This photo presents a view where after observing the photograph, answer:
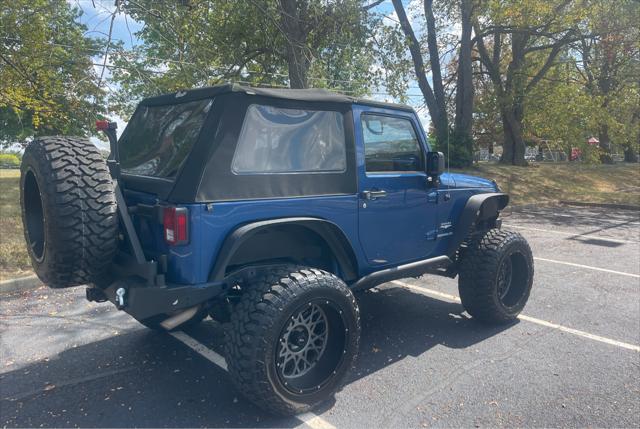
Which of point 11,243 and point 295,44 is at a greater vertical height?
point 295,44

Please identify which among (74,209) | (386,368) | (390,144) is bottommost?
(386,368)

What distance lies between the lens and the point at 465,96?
18.6 m

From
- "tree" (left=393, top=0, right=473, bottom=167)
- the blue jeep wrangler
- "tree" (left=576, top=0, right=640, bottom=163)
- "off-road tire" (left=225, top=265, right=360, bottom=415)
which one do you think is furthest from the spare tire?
"tree" (left=576, top=0, right=640, bottom=163)

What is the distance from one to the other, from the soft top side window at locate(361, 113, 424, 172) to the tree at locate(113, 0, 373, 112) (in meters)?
4.60

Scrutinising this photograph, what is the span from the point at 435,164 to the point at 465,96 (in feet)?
52.5

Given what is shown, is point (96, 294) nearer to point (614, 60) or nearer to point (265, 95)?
point (265, 95)

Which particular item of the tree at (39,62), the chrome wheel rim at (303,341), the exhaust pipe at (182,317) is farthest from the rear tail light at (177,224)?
the tree at (39,62)

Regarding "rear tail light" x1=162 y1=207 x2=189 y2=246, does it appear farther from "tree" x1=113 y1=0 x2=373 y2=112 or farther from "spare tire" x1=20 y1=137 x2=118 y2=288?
"tree" x1=113 y1=0 x2=373 y2=112

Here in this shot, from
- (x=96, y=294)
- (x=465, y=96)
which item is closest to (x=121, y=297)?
(x=96, y=294)

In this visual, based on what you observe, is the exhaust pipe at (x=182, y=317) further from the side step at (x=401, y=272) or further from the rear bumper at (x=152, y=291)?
the side step at (x=401, y=272)

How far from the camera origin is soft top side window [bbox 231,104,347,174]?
300cm

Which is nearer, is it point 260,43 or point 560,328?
point 560,328

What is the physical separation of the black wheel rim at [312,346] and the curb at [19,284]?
4156 millimetres

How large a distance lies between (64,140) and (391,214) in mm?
2357
